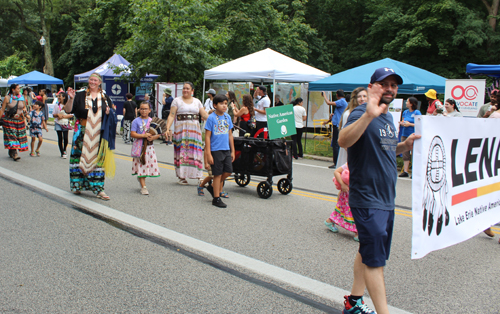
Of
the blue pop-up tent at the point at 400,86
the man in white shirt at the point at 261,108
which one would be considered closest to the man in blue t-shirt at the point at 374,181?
the blue pop-up tent at the point at 400,86

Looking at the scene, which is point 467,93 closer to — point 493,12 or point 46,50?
point 493,12

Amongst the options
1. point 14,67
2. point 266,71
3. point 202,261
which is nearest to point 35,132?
point 266,71

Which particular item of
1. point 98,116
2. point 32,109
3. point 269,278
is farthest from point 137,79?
point 269,278

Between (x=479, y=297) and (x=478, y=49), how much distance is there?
1076 inches

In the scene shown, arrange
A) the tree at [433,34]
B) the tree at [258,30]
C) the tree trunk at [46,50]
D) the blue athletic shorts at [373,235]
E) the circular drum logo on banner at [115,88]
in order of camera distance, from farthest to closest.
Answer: the tree trunk at [46,50], the tree at [258,30], the tree at [433,34], the circular drum logo on banner at [115,88], the blue athletic shorts at [373,235]

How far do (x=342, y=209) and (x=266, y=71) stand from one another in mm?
10035

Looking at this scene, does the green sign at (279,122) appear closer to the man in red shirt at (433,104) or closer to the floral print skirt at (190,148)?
the floral print skirt at (190,148)

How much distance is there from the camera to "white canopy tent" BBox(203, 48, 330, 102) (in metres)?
15.2

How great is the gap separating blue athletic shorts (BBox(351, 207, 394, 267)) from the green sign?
5092mm

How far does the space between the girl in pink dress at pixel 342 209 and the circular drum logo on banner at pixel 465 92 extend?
8.78 metres

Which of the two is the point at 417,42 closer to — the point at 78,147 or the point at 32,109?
the point at 32,109

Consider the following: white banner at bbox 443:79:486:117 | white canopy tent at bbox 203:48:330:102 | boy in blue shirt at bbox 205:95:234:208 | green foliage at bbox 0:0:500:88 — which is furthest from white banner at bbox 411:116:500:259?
green foliage at bbox 0:0:500:88

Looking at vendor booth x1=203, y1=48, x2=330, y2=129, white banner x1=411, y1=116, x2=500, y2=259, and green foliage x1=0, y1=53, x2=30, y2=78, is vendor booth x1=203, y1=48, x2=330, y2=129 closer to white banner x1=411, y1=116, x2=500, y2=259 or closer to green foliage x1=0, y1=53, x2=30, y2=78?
white banner x1=411, y1=116, x2=500, y2=259

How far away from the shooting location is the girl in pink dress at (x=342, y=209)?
5449 millimetres
